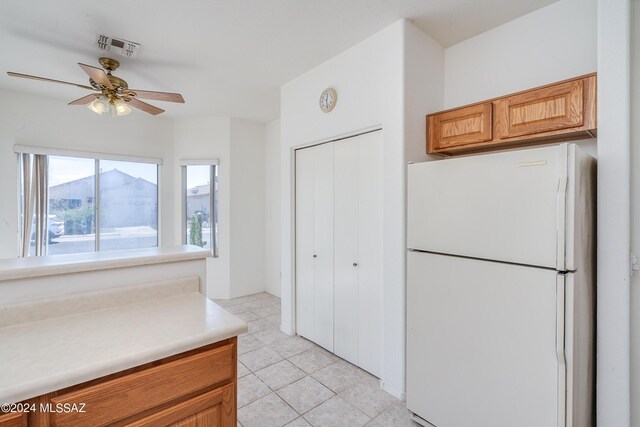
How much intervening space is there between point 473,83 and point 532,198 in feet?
4.69

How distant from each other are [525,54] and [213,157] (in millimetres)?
4028

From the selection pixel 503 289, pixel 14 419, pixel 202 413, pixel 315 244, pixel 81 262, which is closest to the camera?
pixel 14 419

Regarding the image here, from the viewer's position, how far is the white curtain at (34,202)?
357 cm

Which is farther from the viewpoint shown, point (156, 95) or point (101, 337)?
point (156, 95)

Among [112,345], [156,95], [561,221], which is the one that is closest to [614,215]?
[561,221]

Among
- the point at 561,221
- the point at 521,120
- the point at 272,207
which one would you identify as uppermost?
the point at 521,120

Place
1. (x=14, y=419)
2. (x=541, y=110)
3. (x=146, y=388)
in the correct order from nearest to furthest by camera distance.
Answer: (x=14, y=419), (x=146, y=388), (x=541, y=110)

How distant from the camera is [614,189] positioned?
5.06ft

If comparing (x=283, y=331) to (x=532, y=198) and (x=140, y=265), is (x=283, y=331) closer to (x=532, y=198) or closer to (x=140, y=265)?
(x=140, y=265)

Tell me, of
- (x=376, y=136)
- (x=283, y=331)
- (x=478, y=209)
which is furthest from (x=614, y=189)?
(x=283, y=331)

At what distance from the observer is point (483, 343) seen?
5.26 feet

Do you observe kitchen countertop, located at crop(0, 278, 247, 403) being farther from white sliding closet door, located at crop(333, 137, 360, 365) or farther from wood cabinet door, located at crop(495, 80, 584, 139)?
wood cabinet door, located at crop(495, 80, 584, 139)

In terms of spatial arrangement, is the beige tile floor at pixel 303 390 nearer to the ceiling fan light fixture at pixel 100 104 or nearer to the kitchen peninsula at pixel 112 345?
the kitchen peninsula at pixel 112 345

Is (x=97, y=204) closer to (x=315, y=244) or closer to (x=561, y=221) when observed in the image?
(x=315, y=244)
